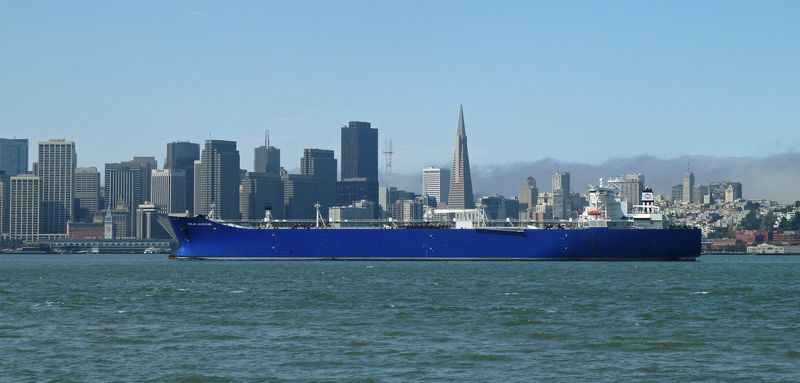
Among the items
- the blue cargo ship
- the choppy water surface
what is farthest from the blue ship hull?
the choppy water surface

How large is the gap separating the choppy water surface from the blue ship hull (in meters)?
43.9

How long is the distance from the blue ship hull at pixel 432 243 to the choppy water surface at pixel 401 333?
4386 centimetres

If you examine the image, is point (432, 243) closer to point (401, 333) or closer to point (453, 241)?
point (453, 241)

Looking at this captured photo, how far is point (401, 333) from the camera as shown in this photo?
37812mm

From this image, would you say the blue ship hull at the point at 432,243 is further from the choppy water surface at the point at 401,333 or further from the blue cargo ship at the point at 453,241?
the choppy water surface at the point at 401,333

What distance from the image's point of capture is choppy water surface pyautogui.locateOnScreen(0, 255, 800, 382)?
29531 millimetres

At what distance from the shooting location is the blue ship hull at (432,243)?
362 feet

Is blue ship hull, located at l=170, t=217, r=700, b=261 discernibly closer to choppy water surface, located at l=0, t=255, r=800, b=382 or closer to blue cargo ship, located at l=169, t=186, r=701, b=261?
blue cargo ship, located at l=169, t=186, r=701, b=261

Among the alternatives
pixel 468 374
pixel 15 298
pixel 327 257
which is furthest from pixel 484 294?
pixel 327 257

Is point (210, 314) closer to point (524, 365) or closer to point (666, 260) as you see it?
point (524, 365)

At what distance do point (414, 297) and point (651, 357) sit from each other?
920 inches

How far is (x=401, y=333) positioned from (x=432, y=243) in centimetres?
7425

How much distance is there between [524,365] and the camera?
99.6ft

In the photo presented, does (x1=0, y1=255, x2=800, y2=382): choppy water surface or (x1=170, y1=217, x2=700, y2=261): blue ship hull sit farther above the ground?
(x1=170, y1=217, x2=700, y2=261): blue ship hull
